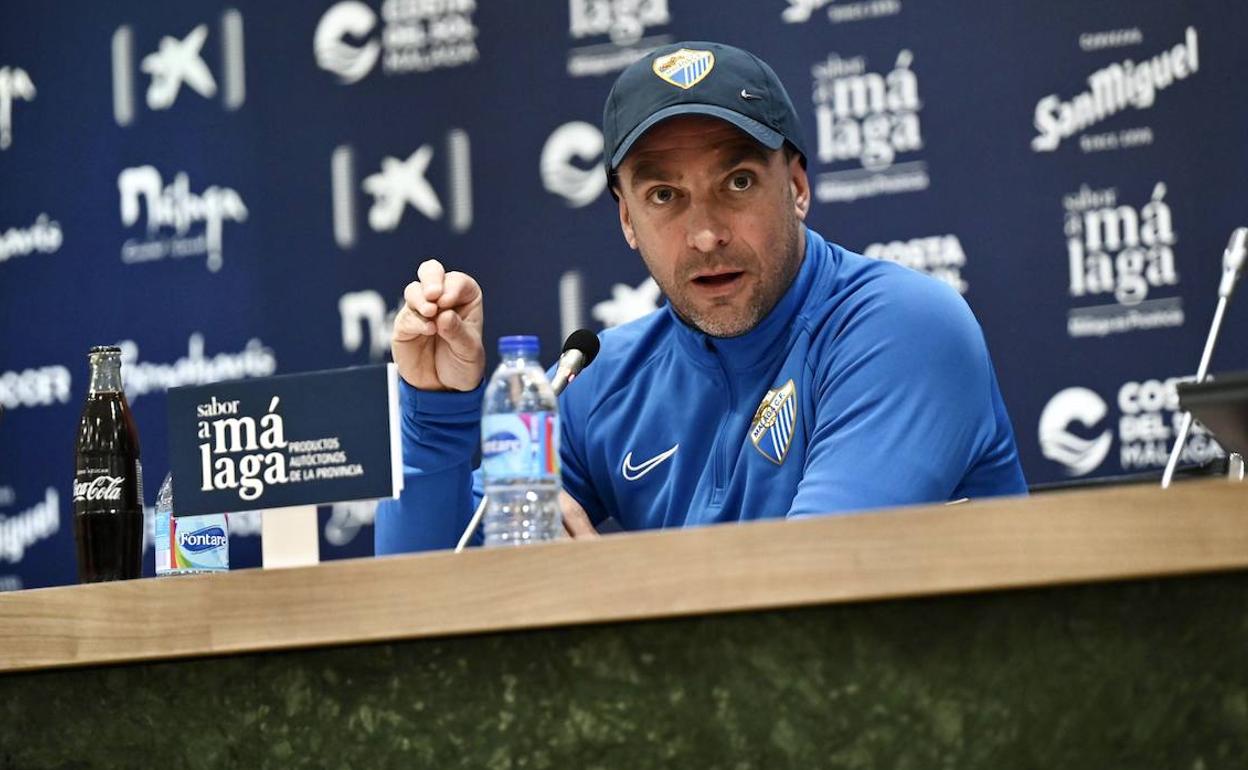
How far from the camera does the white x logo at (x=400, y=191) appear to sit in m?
3.16

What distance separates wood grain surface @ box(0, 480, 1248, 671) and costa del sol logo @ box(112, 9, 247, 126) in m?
2.33

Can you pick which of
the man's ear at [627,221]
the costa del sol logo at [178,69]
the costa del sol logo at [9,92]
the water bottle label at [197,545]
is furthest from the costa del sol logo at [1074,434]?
the costa del sol logo at [9,92]

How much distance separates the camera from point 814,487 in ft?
5.04

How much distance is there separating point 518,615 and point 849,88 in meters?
2.06

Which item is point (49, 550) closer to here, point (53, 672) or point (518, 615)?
point (53, 672)

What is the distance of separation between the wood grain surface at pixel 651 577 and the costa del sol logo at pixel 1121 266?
1.90 metres

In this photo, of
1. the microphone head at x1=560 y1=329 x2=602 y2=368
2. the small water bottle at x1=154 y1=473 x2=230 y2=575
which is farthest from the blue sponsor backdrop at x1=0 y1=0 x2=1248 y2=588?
the small water bottle at x1=154 y1=473 x2=230 y2=575

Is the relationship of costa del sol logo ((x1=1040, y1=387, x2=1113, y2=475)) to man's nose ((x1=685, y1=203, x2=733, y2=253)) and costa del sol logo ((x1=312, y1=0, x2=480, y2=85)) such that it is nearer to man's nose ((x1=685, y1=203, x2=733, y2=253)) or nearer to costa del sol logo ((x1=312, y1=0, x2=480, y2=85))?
man's nose ((x1=685, y1=203, x2=733, y2=253))

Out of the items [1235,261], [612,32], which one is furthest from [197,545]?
[612,32]

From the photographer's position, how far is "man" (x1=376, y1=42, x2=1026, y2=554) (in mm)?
1592

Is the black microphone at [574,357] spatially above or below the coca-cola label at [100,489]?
above

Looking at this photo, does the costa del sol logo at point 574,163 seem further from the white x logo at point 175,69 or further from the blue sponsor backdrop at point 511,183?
the white x logo at point 175,69

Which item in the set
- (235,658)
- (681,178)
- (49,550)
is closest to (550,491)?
(235,658)

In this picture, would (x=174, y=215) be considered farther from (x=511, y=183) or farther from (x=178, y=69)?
(x=511, y=183)
